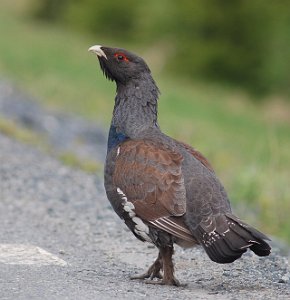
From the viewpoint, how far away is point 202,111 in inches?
1113

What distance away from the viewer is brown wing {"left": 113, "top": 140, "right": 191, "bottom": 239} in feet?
25.8

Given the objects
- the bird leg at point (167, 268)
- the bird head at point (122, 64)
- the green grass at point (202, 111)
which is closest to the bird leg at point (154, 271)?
the bird leg at point (167, 268)

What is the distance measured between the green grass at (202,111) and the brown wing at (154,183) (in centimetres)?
480

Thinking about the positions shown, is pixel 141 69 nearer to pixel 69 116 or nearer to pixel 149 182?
pixel 149 182

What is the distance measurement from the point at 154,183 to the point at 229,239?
0.78 m

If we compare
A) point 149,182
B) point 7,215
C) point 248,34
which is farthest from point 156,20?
point 149,182

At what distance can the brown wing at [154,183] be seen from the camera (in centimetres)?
786

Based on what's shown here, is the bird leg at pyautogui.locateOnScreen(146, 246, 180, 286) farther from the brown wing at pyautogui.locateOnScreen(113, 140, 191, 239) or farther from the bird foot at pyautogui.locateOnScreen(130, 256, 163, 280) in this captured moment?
the brown wing at pyautogui.locateOnScreen(113, 140, 191, 239)

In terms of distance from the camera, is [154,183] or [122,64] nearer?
[154,183]

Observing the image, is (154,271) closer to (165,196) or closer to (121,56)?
(165,196)

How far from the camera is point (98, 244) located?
979 centimetres

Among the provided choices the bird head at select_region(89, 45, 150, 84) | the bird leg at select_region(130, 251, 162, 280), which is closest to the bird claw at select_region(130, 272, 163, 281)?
the bird leg at select_region(130, 251, 162, 280)

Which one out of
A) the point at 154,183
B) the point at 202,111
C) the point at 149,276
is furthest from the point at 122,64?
the point at 202,111

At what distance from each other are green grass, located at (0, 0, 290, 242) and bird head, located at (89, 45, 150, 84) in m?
4.47
